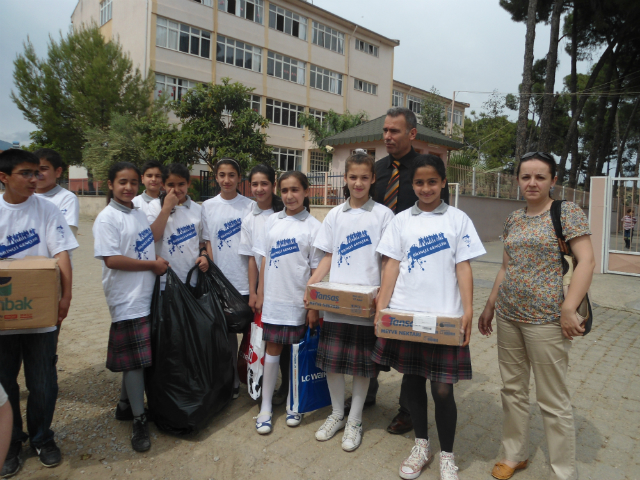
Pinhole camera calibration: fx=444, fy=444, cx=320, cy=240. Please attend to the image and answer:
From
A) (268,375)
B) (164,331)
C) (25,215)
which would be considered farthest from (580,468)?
(25,215)

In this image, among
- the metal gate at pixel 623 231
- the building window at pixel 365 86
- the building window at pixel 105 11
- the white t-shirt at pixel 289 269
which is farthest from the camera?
the building window at pixel 365 86

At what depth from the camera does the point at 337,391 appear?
2.97 meters

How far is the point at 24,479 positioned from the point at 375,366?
2.07m

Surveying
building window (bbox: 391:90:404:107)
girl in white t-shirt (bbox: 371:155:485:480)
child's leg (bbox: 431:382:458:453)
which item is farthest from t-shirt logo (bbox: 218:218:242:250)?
building window (bbox: 391:90:404:107)

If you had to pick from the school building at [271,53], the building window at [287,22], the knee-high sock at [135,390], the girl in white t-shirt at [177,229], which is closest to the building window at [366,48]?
the school building at [271,53]

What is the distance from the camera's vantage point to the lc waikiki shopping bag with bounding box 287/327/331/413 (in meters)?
3.03

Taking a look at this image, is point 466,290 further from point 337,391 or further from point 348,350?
point 337,391

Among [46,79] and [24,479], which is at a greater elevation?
[46,79]

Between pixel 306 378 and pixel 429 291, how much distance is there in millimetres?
1138

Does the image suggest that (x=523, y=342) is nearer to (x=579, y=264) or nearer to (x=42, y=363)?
(x=579, y=264)

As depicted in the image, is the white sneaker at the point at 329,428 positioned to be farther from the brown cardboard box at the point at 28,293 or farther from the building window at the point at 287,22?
the building window at the point at 287,22

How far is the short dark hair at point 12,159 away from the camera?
8.00 ft

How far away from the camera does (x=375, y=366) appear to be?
2.75 metres

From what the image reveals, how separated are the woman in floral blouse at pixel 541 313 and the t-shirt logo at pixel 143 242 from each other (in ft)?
7.33
